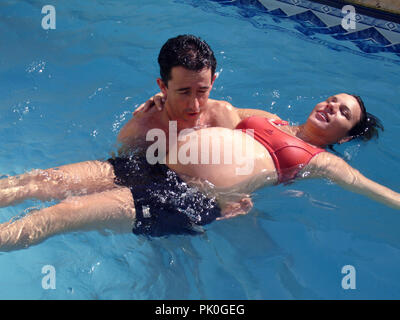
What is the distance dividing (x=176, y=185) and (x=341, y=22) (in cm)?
500

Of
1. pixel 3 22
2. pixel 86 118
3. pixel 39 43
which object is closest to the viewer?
pixel 86 118

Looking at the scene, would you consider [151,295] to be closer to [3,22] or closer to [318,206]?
[318,206]

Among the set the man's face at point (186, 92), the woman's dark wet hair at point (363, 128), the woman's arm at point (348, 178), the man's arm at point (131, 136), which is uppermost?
the man's face at point (186, 92)

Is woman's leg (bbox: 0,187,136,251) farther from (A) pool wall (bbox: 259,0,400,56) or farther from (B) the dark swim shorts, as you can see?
(A) pool wall (bbox: 259,0,400,56)

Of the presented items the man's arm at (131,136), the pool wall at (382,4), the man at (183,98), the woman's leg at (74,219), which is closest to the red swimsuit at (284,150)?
the man at (183,98)

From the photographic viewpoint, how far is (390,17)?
6.63 meters

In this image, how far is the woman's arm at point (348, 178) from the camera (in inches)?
127

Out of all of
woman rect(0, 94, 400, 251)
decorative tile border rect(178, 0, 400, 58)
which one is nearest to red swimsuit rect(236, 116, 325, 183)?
woman rect(0, 94, 400, 251)

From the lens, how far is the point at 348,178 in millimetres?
Result: 3299

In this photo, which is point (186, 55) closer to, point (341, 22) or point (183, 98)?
point (183, 98)

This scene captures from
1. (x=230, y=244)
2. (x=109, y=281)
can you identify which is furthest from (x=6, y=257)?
(x=230, y=244)

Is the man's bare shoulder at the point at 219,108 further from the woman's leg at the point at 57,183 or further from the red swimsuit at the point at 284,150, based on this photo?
the woman's leg at the point at 57,183

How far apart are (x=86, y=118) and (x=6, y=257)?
1845mm

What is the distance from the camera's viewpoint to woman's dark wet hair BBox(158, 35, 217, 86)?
3082 millimetres
